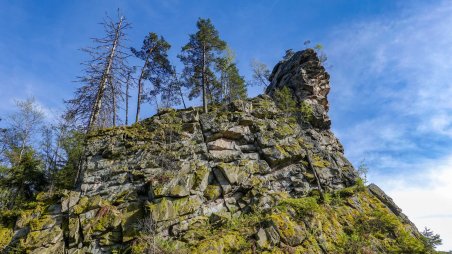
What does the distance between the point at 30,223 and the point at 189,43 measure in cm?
2178

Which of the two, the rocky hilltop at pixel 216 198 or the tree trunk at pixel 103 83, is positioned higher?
the tree trunk at pixel 103 83

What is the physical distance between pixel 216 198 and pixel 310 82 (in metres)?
19.3

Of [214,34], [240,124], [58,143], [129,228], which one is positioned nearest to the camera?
[129,228]

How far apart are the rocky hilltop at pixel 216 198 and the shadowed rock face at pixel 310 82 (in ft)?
15.5

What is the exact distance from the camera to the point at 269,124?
23.3 meters

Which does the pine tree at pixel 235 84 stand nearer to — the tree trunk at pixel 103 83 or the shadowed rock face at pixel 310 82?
the shadowed rock face at pixel 310 82

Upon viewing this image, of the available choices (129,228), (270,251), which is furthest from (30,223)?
(270,251)

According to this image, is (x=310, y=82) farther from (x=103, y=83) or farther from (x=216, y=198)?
(x=103, y=83)

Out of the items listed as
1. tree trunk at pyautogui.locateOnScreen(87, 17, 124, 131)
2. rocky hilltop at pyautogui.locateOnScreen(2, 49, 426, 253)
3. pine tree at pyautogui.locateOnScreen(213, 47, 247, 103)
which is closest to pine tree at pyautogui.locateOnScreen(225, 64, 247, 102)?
pine tree at pyautogui.locateOnScreen(213, 47, 247, 103)

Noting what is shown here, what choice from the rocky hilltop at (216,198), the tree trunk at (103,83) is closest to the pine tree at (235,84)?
the rocky hilltop at (216,198)

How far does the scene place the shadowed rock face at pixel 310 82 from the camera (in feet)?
92.9

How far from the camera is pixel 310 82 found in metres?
30.3

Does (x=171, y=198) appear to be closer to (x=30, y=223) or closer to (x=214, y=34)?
(x=30, y=223)

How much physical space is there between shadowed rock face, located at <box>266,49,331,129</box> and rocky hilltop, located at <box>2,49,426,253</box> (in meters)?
4.73
